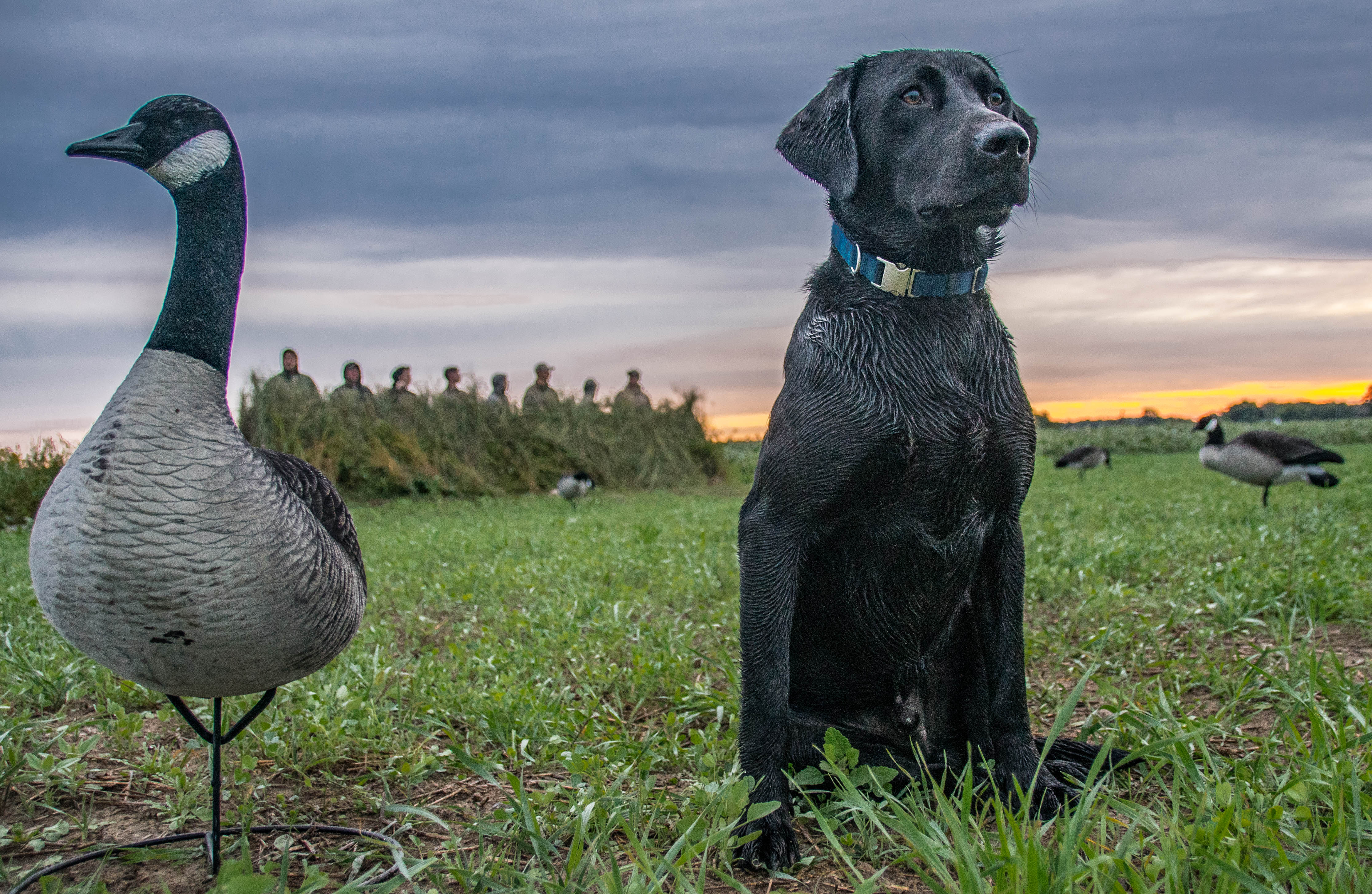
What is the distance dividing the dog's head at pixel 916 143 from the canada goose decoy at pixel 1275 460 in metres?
9.13

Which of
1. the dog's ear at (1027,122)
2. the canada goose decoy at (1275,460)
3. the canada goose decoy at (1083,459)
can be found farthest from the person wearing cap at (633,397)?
the dog's ear at (1027,122)

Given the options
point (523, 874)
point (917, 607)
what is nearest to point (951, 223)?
point (917, 607)

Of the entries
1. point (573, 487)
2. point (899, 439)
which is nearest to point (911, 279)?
point (899, 439)

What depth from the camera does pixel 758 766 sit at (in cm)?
238

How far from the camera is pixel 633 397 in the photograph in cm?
1864

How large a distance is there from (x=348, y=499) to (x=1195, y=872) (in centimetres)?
1389

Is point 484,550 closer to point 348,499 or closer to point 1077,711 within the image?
point 1077,711

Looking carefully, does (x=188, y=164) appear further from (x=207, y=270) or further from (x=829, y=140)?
(x=829, y=140)

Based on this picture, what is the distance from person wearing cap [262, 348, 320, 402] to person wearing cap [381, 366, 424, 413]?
4.33 ft

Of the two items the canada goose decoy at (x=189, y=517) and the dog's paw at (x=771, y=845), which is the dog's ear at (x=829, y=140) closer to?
the canada goose decoy at (x=189, y=517)

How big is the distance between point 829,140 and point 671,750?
1.93 metres

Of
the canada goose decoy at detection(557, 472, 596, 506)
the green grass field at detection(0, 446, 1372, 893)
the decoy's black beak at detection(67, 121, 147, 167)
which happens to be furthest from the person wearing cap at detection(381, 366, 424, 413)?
the decoy's black beak at detection(67, 121, 147, 167)

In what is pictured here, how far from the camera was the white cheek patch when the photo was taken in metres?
2.34

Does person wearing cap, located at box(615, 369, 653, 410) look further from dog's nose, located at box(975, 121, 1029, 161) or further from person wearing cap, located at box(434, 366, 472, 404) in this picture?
dog's nose, located at box(975, 121, 1029, 161)
